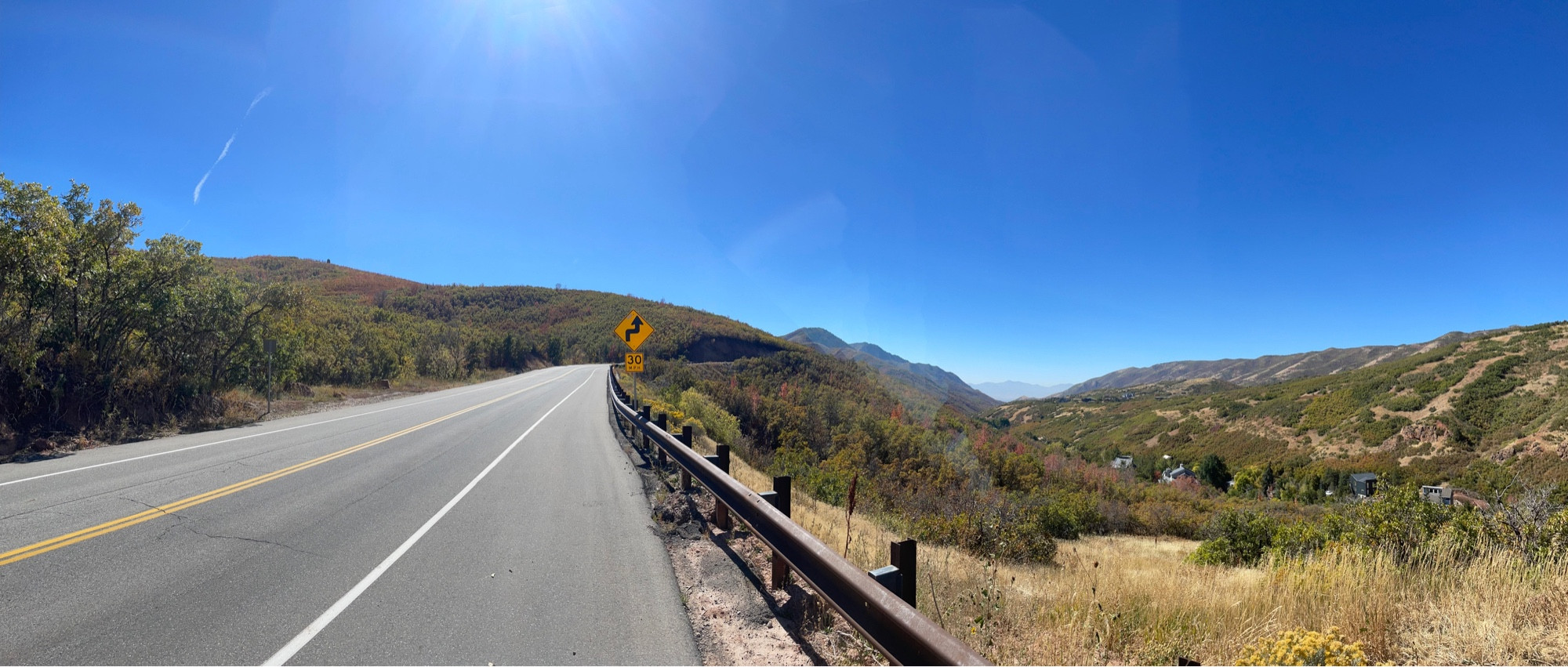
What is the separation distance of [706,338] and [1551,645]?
73923 millimetres

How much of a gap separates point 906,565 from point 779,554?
134 cm

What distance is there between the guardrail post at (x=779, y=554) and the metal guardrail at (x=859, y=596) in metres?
0.07

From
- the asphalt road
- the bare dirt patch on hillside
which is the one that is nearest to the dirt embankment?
the asphalt road

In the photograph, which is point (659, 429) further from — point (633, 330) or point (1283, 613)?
point (1283, 613)

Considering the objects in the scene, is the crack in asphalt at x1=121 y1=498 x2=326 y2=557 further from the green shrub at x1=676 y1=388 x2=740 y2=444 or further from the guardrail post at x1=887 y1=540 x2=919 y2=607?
the green shrub at x1=676 y1=388 x2=740 y2=444

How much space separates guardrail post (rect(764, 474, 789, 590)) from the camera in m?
4.13

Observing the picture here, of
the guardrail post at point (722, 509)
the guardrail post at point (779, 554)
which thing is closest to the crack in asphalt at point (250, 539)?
the guardrail post at point (722, 509)

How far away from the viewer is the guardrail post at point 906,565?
2.96 metres

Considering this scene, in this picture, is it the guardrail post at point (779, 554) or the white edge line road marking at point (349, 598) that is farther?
the guardrail post at point (779, 554)

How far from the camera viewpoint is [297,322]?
26.8 metres

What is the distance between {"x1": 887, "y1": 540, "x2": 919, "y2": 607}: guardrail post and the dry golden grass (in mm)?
487

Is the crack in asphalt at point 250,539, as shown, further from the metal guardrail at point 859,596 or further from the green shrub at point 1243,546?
the green shrub at point 1243,546

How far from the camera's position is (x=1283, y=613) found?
3617 mm

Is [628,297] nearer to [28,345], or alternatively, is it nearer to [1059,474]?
[1059,474]
